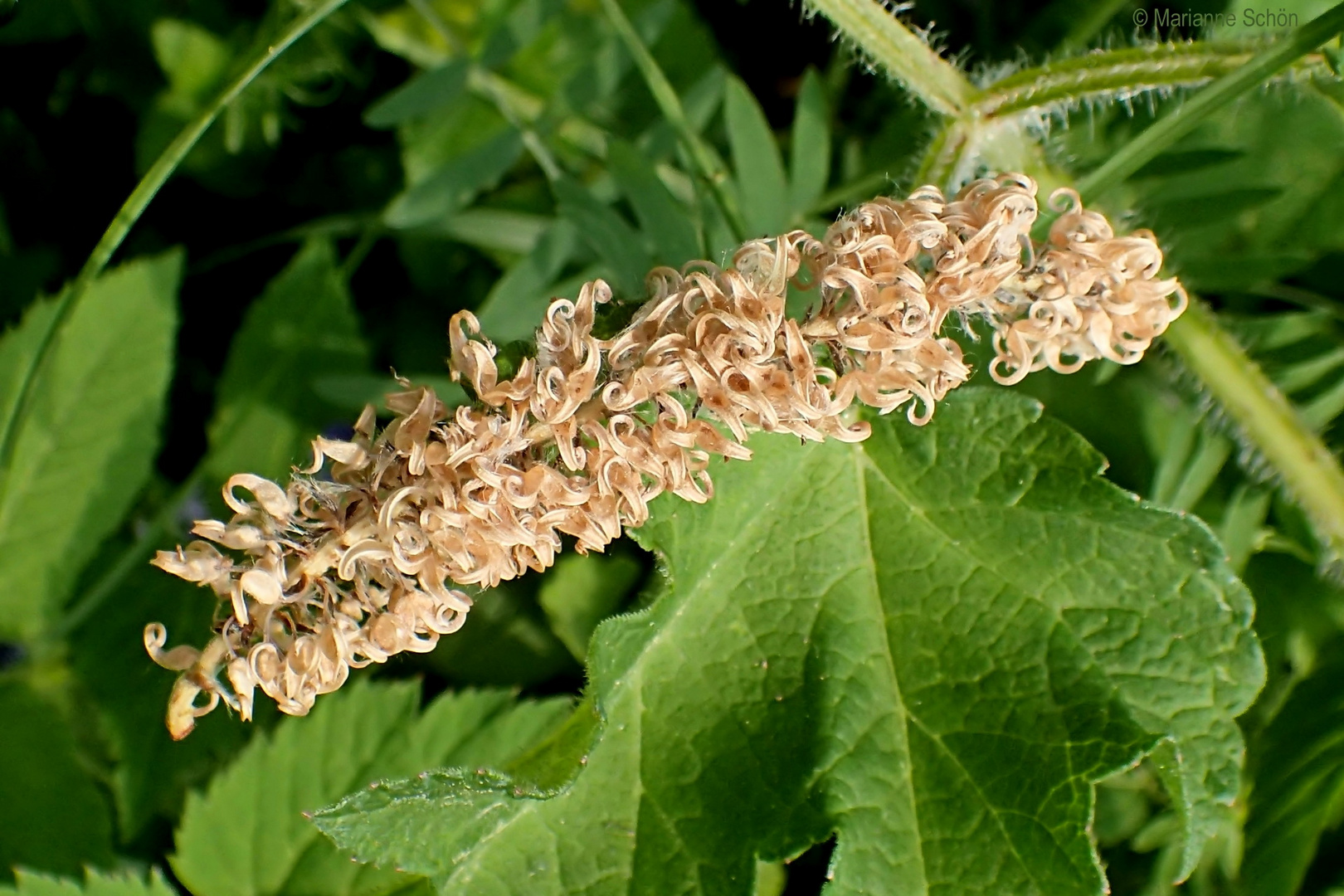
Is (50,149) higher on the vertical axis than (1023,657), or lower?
higher

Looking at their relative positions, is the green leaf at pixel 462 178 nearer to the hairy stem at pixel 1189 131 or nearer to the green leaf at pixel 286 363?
the green leaf at pixel 286 363

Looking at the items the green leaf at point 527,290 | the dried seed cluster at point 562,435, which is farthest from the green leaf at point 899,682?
the green leaf at point 527,290

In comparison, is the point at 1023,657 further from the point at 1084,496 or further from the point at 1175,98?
the point at 1175,98

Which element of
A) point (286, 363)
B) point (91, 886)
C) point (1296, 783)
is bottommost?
point (91, 886)

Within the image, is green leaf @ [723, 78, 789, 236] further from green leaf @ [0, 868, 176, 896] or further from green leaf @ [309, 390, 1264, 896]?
green leaf @ [0, 868, 176, 896]

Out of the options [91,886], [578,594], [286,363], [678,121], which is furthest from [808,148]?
[91,886]

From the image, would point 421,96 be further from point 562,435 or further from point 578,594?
point 562,435

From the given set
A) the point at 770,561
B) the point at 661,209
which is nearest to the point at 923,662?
the point at 770,561

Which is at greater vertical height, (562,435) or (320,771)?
(562,435)
